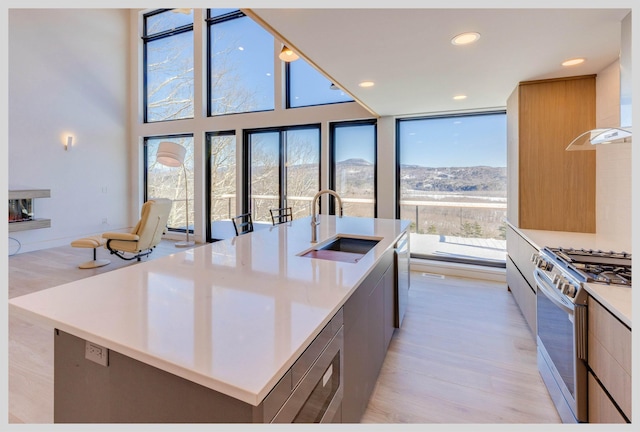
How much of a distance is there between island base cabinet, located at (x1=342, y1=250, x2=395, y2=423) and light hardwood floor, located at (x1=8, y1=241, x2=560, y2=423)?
227 millimetres

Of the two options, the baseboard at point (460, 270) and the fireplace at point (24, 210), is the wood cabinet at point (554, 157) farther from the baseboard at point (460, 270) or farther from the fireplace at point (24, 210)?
the fireplace at point (24, 210)

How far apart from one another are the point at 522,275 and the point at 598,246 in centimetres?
79

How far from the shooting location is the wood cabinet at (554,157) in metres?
2.90

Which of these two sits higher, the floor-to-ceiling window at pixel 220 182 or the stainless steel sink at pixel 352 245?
the floor-to-ceiling window at pixel 220 182

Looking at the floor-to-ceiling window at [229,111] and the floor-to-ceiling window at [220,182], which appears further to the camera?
the floor-to-ceiling window at [220,182]

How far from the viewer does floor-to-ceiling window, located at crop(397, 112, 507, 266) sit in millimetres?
4465

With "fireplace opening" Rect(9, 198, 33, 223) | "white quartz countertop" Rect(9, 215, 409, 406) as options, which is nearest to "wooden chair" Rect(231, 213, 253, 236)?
"white quartz countertop" Rect(9, 215, 409, 406)

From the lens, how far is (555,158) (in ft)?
9.87

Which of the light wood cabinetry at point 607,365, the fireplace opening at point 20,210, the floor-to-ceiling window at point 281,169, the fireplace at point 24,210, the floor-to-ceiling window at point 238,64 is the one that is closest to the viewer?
the light wood cabinetry at point 607,365

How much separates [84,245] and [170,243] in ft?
6.30

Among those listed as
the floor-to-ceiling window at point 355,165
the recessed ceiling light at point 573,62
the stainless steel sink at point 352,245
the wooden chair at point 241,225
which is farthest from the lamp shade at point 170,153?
the recessed ceiling light at point 573,62

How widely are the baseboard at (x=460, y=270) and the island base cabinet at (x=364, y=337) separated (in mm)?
2568

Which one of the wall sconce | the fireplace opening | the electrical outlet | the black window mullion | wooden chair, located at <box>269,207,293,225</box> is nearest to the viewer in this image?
the electrical outlet

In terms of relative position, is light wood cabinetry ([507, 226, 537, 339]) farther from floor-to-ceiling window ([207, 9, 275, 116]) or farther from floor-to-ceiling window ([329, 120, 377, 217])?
floor-to-ceiling window ([207, 9, 275, 116])
